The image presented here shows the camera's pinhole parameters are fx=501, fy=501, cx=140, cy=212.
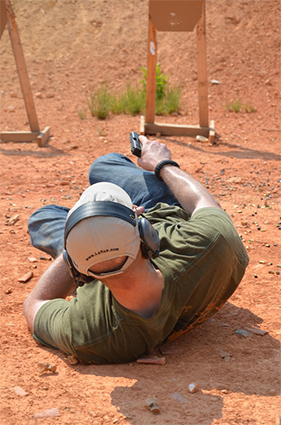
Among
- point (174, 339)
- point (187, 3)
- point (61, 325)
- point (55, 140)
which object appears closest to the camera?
point (61, 325)

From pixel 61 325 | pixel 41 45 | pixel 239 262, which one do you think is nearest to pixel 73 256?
pixel 61 325

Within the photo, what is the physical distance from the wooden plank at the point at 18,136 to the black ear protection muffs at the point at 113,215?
5.56 meters

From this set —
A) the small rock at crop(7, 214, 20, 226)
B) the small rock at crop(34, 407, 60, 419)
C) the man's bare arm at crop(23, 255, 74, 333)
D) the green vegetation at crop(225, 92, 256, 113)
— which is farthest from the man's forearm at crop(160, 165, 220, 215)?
the green vegetation at crop(225, 92, 256, 113)

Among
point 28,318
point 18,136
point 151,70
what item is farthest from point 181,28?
point 28,318

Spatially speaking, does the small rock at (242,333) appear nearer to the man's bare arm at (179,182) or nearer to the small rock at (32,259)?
the man's bare arm at (179,182)

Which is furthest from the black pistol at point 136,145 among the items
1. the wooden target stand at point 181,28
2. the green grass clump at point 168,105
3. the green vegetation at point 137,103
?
the green grass clump at point 168,105

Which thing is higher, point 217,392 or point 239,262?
point 239,262

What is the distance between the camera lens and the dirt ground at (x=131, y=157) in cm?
209

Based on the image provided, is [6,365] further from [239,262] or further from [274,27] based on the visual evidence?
[274,27]

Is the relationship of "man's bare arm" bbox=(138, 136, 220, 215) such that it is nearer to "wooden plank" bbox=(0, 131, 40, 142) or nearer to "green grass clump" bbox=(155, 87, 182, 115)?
"wooden plank" bbox=(0, 131, 40, 142)

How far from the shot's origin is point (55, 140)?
747cm

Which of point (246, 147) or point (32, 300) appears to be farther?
point (246, 147)

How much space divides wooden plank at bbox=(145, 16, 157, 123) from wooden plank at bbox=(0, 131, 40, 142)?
66.1 inches

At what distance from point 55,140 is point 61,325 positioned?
5442 mm
